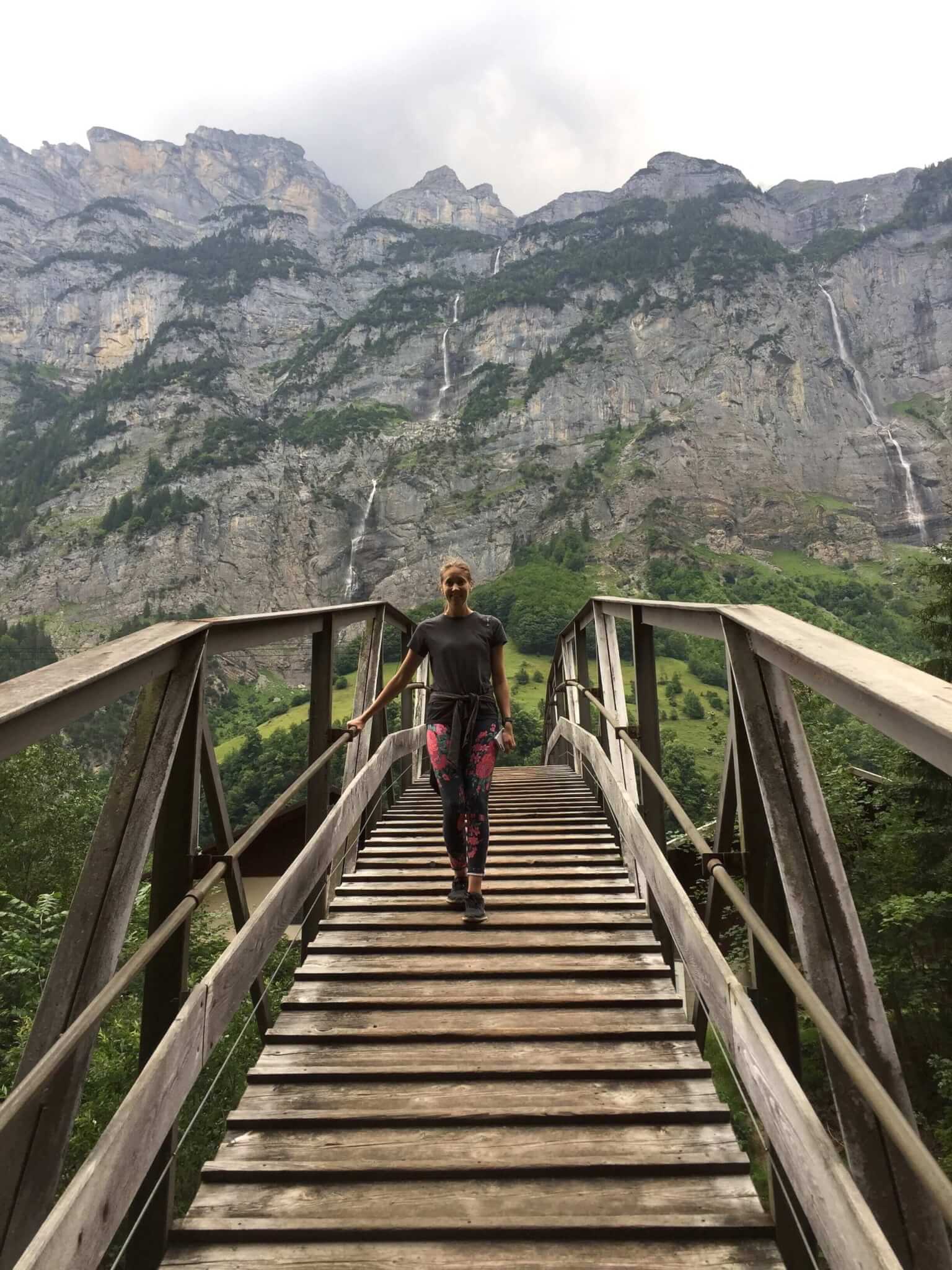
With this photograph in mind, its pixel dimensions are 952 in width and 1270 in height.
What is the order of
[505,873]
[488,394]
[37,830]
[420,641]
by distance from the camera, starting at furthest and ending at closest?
1. [488,394]
2. [37,830]
3. [505,873]
4. [420,641]

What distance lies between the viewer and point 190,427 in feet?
367

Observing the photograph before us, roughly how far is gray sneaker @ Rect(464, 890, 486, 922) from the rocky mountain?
3565 inches

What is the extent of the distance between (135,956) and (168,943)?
1.86 feet

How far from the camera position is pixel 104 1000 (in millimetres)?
1382

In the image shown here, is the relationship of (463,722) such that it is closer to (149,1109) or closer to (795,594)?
(149,1109)

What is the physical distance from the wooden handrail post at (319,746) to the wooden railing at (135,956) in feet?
2.35

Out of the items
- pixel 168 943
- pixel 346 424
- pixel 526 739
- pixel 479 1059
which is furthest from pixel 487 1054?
pixel 346 424

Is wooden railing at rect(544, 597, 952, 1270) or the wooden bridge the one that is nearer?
wooden railing at rect(544, 597, 952, 1270)

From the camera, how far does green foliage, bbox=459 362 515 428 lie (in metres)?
114

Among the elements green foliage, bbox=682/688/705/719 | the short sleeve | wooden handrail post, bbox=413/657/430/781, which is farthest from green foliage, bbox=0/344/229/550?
the short sleeve

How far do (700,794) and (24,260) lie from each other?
167 metres

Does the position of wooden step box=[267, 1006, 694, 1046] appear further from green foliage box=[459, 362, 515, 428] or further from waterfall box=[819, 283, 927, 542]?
waterfall box=[819, 283, 927, 542]

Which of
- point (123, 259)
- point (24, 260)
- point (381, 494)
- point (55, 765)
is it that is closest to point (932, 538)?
point (381, 494)

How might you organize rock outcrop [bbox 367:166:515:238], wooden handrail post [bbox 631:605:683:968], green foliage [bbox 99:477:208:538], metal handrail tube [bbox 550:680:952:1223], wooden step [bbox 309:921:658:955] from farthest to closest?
rock outcrop [bbox 367:166:515:238]
green foliage [bbox 99:477:208:538]
wooden handrail post [bbox 631:605:683:968]
wooden step [bbox 309:921:658:955]
metal handrail tube [bbox 550:680:952:1223]
